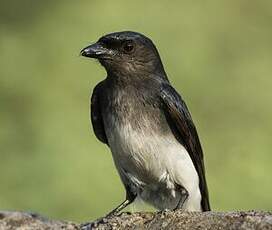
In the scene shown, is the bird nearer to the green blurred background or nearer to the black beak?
the black beak

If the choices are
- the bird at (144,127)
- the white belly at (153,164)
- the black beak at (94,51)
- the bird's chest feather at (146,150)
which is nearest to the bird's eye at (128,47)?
the bird at (144,127)

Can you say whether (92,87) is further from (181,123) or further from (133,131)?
(133,131)

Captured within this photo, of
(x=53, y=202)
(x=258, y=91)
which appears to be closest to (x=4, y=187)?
(x=53, y=202)

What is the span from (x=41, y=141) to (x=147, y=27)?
288 cm

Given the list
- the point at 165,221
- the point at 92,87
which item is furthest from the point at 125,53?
the point at 92,87

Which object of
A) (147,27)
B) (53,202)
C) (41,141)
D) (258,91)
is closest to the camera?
(53,202)

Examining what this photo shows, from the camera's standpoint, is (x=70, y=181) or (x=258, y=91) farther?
(x=258, y=91)

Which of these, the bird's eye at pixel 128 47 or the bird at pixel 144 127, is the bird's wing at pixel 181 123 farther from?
the bird's eye at pixel 128 47

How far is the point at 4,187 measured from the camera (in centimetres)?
1106

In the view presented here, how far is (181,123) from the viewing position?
8742 millimetres

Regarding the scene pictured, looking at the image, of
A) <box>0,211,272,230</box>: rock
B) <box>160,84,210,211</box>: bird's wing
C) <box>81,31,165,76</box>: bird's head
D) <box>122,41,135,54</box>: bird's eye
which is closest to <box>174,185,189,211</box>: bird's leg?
<box>160,84,210,211</box>: bird's wing

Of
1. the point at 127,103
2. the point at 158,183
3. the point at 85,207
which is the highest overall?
the point at 127,103

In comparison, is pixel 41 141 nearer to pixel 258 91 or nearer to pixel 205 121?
pixel 205 121

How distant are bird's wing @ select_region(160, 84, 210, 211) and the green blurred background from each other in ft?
6.47
